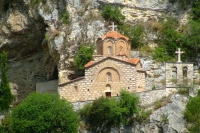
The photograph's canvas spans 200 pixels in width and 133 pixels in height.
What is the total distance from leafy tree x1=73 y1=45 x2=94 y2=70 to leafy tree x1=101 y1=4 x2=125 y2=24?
3516mm

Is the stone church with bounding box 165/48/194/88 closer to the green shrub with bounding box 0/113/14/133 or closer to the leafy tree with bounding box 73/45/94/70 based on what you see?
the leafy tree with bounding box 73/45/94/70

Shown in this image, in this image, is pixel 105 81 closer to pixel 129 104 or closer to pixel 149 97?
pixel 149 97

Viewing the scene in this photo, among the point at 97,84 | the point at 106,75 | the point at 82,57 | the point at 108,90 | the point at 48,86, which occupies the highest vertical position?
the point at 82,57

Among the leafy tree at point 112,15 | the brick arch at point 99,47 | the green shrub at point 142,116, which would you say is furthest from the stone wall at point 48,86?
the green shrub at point 142,116

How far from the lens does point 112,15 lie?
163 ft

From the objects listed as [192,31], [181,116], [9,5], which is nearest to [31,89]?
[9,5]

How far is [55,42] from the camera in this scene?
49.0 m

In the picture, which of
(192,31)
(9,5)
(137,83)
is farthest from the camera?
(9,5)

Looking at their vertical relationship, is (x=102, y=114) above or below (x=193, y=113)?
below

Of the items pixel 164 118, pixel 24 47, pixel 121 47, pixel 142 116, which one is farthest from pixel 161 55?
pixel 24 47

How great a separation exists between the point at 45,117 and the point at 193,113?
9.07m

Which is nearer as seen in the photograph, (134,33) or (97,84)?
(97,84)

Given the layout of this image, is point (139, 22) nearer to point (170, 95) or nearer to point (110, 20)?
point (110, 20)

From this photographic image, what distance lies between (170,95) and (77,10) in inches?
471
